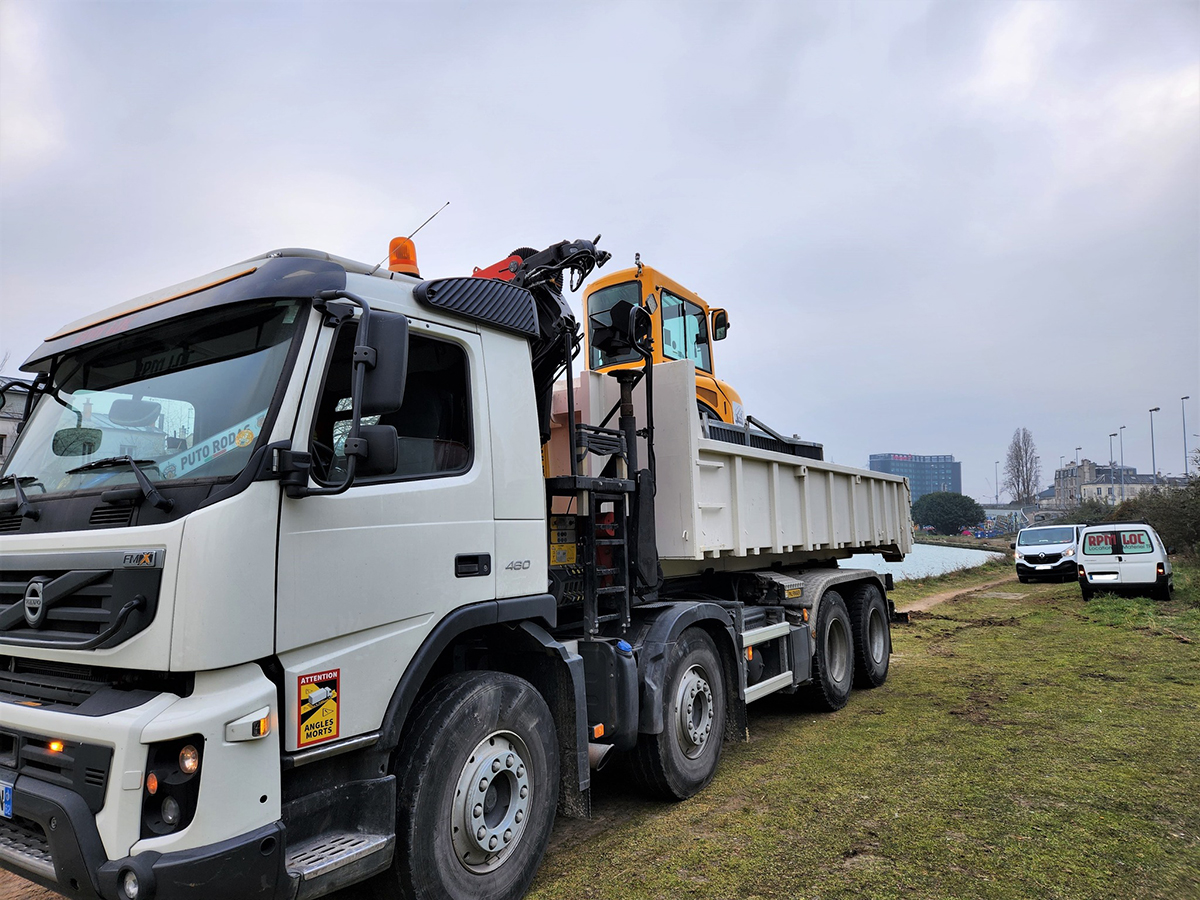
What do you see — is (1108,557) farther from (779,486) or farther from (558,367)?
(558,367)

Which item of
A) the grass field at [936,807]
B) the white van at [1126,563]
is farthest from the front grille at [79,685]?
the white van at [1126,563]

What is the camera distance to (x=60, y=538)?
2934mm

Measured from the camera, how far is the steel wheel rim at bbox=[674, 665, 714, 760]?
16.6 ft

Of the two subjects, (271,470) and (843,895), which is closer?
(271,470)

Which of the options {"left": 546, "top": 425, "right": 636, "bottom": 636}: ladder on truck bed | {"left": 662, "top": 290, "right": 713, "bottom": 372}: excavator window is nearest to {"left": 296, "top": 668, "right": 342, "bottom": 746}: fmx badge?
{"left": 546, "top": 425, "right": 636, "bottom": 636}: ladder on truck bed

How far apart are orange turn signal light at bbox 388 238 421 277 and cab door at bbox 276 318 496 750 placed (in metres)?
0.61

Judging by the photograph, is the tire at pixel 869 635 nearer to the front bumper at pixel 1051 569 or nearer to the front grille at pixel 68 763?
the front grille at pixel 68 763

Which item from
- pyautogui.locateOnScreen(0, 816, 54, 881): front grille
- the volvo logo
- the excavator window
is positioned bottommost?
pyautogui.locateOnScreen(0, 816, 54, 881): front grille

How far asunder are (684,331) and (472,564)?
5704mm

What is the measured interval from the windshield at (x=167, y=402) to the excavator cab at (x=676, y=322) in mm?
5272

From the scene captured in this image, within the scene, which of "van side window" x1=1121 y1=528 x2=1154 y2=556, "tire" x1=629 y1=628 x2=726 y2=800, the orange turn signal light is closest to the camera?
the orange turn signal light

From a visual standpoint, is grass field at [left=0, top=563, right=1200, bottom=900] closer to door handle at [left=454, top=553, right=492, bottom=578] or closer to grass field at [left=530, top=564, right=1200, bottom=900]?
grass field at [left=530, top=564, right=1200, bottom=900]

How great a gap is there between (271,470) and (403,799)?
4.74 ft

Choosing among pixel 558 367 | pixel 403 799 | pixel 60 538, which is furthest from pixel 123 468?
pixel 558 367
